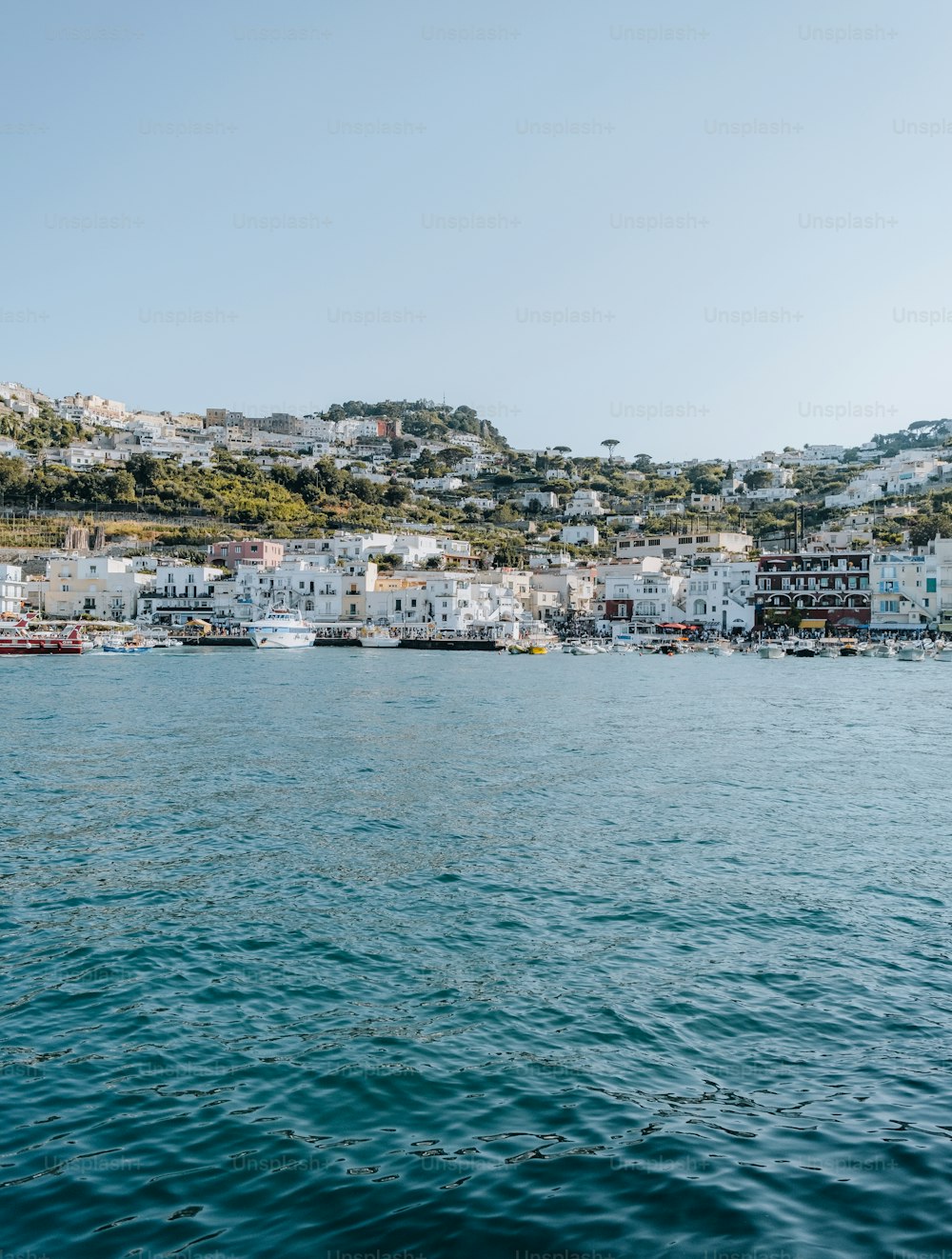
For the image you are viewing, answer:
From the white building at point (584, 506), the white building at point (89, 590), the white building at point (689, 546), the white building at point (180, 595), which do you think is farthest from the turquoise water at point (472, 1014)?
the white building at point (584, 506)

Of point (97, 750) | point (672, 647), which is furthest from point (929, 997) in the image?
point (672, 647)

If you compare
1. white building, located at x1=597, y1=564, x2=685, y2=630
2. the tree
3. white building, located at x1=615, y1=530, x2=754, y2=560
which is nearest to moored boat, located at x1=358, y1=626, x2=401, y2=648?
white building, located at x1=597, y1=564, x2=685, y2=630

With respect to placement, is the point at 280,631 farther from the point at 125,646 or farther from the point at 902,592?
the point at 902,592

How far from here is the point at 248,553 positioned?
287ft

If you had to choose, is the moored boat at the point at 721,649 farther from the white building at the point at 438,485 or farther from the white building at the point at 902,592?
the white building at the point at 438,485

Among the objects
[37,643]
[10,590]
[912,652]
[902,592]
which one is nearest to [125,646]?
[37,643]

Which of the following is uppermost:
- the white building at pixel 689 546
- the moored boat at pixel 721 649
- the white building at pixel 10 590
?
the white building at pixel 689 546

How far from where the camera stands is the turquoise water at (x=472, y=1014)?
5555mm

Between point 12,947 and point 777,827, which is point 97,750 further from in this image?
point 777,827

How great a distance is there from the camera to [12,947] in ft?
31.3

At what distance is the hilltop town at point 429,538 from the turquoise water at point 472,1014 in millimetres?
61915

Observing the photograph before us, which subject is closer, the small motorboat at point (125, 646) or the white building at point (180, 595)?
the small motorboat at point (125, 646)

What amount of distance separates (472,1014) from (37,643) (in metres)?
58.1

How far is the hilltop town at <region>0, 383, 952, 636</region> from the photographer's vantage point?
78.5 meters
